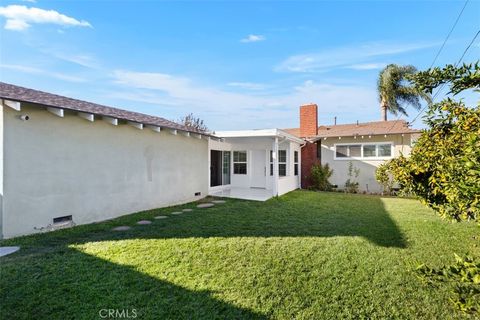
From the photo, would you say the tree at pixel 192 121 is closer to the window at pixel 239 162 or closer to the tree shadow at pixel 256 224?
the window at pixel 239 162

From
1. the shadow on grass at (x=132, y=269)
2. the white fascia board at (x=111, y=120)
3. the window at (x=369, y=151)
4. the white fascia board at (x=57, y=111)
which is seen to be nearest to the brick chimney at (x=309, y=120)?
the window at (x=369, y=151)

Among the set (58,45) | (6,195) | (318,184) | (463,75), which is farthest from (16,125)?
(318,184)

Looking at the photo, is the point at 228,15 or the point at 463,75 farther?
the point at 228,15

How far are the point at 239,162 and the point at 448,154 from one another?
1340cm

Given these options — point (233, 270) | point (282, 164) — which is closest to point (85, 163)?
point (233, 270)

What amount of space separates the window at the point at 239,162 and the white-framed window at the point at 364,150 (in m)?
6.36

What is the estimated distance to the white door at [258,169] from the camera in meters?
15.9

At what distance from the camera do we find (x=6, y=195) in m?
5.98

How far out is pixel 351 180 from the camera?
16.7 metres

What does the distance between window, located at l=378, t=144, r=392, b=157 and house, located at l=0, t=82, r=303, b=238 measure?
23.8 ft

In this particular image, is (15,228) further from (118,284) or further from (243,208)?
(243,208)

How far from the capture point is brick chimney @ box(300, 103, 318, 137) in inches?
726

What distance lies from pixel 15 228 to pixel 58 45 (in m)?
7.81

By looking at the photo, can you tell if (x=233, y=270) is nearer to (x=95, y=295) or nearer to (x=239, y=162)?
(x=95, y=295)
